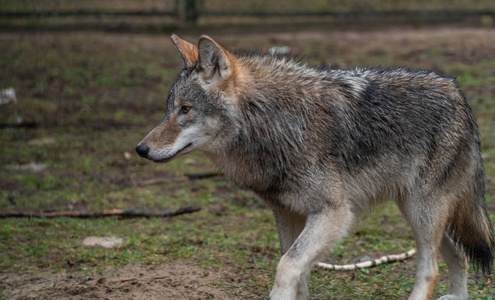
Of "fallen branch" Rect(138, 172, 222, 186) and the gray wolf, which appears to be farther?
"fallen branch" Rect(138, 172, 222, 186)

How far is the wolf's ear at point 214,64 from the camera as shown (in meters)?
3.94

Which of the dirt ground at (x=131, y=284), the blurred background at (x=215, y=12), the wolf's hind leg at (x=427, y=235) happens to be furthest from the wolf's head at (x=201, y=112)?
the blurred background at (x=215, y=12)

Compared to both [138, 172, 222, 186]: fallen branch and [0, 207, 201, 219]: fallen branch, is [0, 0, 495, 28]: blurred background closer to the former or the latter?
[138, 172, 222, 186]: fallen branch

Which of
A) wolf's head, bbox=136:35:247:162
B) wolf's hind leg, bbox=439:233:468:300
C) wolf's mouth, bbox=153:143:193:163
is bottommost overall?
wolf's hind leg, bbox=439:233:468:300

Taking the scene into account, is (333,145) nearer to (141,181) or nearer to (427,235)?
(427,235)

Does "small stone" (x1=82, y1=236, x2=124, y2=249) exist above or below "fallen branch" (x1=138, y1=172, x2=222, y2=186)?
below


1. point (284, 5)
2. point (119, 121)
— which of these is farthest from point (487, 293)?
point (284, 5)

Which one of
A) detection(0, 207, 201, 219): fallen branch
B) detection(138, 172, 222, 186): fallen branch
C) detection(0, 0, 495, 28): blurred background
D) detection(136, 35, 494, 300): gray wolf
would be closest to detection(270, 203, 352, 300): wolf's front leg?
detection(136, 35, 494, 300): gray wolf

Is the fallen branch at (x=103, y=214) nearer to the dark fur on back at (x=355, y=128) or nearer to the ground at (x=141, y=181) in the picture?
the ground at (x=141, y=181)

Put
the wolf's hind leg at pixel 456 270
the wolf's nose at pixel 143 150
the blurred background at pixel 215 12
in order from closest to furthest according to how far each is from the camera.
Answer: the wolf's nose at pixel 143 150, the wolf's hind leg at pixel 456 270, the blurred background at pixel 215 12

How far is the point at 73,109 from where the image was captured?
9.52 metres

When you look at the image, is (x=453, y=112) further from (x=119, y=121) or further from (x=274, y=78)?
(x=119, y=121)

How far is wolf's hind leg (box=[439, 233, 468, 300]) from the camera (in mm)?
4336

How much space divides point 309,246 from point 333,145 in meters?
0.66
